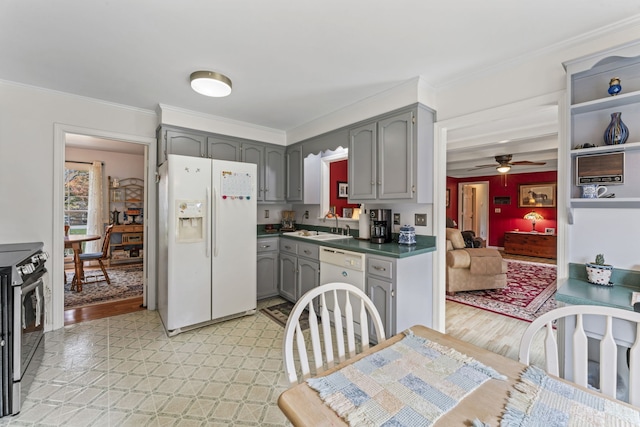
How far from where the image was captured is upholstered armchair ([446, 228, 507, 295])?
3.94m

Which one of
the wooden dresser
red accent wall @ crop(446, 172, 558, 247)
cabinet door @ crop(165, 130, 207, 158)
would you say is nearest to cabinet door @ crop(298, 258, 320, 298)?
cabinet door @ crop(165, 130, 207, 158)

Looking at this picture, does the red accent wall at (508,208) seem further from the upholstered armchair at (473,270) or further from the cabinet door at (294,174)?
the cabinet door at (294,174)

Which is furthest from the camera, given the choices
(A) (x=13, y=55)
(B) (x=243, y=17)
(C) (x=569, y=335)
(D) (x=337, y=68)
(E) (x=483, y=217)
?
(E) (x=483, y=217)

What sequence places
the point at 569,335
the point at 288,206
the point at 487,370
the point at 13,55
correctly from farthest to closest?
1. the point at 288,206
2. the point at 13,55
3. the point at 569,335
4. the point at 487,370

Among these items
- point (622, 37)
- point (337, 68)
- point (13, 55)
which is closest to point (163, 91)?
point (13, 55)

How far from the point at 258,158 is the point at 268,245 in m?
1.23

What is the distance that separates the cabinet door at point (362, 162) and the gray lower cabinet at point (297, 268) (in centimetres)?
78

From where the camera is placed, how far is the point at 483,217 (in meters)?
8.16

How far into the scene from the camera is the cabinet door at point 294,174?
3.91 meters

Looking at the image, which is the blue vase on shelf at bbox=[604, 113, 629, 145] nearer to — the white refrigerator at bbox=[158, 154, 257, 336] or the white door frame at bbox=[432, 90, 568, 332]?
the white door frame at bbox=[432, 90, 568, 332]

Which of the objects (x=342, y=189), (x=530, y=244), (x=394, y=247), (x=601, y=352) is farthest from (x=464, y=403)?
(x=530, y=244)

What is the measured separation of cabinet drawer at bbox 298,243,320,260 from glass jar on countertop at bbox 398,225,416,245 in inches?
34.9

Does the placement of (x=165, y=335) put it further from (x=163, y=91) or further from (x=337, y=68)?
(x=337, y=68)

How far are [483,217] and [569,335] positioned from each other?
7442 millimetres
